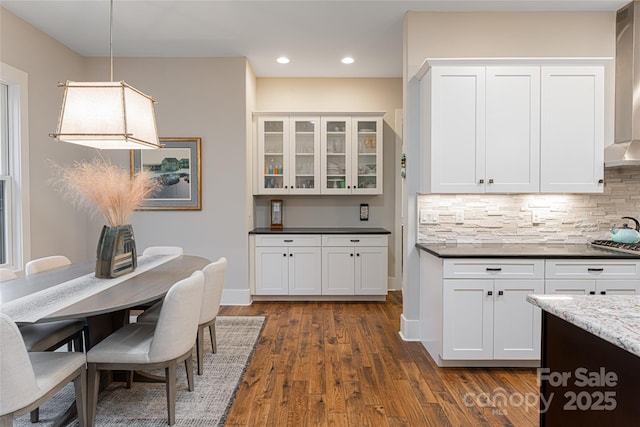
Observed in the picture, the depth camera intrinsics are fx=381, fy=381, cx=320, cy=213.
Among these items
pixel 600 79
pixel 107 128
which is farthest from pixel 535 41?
pixel 107 128

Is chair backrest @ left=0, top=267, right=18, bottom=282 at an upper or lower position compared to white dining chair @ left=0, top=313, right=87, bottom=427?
upper

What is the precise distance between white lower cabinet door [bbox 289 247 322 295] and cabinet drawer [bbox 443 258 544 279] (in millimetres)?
2115

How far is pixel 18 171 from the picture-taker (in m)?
3.46

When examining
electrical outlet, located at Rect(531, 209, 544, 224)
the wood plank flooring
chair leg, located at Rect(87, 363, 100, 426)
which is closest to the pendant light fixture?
chair leg, located at Rect(87, 363, 100, 426)

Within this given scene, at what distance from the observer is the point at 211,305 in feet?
8.86

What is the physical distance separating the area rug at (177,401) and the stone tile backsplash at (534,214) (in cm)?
196

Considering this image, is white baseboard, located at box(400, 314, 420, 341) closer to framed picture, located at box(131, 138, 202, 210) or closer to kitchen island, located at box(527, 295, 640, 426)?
kitchen island, located at box(527, 295, 640, 426)

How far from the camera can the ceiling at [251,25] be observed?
3250 millimetres

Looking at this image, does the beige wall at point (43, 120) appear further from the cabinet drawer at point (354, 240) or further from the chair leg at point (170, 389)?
the cabinet drawer at point (354, 240)

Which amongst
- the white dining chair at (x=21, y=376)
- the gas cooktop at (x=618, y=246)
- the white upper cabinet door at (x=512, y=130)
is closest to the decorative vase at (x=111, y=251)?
the white dining chair at (x=21, y=376)

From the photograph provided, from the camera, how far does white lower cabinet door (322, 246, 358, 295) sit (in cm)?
464

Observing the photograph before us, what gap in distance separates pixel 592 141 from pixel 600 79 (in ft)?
1.62

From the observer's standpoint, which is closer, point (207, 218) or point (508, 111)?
point (508, 111)

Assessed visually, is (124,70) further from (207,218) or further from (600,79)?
(600,79)
